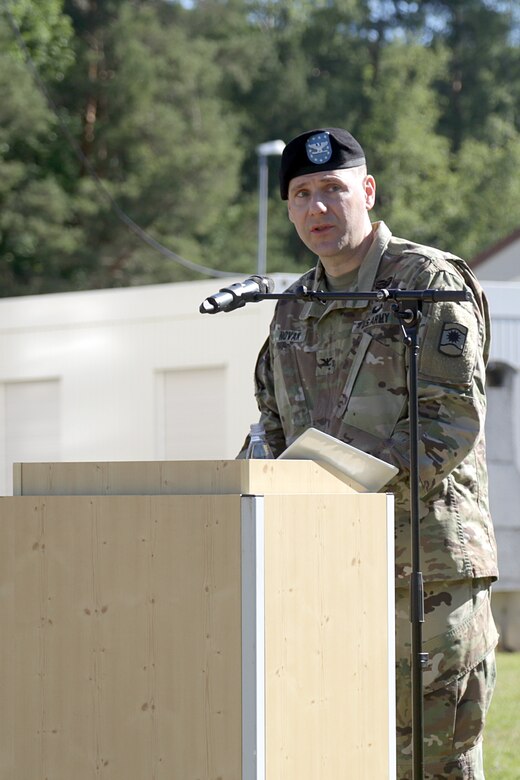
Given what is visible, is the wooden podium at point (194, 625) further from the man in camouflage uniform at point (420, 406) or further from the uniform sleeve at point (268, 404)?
the uniform sleeve at point (268, 404)

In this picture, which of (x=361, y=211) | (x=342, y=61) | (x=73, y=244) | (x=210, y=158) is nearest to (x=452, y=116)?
(x=342, y=61)

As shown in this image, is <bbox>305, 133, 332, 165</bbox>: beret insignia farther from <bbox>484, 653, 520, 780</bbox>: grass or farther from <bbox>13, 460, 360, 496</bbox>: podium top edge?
<bbox>484, 653, 520, 780</bbox>: grass

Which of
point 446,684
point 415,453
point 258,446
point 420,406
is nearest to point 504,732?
point 446,684

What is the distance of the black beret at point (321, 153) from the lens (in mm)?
3402

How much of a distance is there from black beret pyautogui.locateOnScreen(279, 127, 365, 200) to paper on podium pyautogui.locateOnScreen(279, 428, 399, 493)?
32.7 inches

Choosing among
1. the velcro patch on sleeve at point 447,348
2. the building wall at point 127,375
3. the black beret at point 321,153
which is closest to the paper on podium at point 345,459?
the velcro patch on sleeve at point 447,348

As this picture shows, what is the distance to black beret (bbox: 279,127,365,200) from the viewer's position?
3.40 meters

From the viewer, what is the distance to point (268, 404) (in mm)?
3711

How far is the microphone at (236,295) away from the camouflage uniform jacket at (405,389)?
0.33 meters

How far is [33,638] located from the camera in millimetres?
2709

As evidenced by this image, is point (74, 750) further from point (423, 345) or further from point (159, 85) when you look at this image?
point (159, 85)

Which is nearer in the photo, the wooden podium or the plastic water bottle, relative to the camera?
the wooden podium

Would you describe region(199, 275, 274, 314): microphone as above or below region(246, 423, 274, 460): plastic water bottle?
above

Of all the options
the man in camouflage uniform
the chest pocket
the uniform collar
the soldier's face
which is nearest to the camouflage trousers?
the man in camouflage uniform
